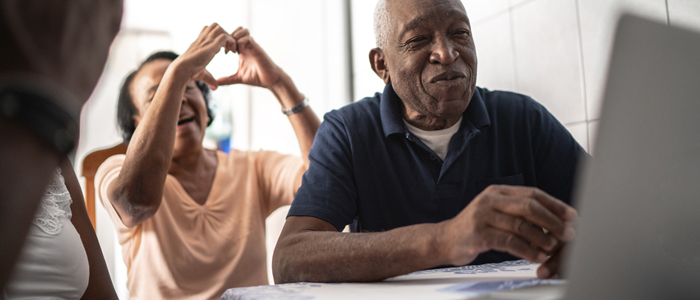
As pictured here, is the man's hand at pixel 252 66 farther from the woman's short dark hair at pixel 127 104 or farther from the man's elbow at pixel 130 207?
the man's elbow at pixel 130 207

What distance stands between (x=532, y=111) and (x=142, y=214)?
3.36 feet

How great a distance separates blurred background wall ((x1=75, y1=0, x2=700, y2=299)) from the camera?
3.81 ft

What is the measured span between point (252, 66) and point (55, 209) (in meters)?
0.75

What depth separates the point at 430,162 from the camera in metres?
1.01

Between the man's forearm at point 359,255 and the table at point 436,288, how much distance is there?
2cm

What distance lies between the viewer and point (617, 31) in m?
0.33

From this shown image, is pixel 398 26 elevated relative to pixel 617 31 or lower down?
elevated

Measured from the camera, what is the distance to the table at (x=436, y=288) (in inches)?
19.0

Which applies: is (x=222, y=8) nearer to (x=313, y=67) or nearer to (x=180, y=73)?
(x=313, y=67)

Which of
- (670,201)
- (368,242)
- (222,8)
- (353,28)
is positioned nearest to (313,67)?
(353,28)

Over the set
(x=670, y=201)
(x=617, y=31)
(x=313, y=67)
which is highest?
(x=313, y=67)

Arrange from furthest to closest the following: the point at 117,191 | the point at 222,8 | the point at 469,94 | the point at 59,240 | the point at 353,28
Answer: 1. the point at 353,28
2. the point at 222,8
3. the point at 117,191
4. the point at 469,94
5. the point at 59,240

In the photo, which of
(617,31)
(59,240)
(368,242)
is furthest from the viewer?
(59,240)

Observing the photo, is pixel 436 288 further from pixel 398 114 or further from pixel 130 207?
pixel 130 207
